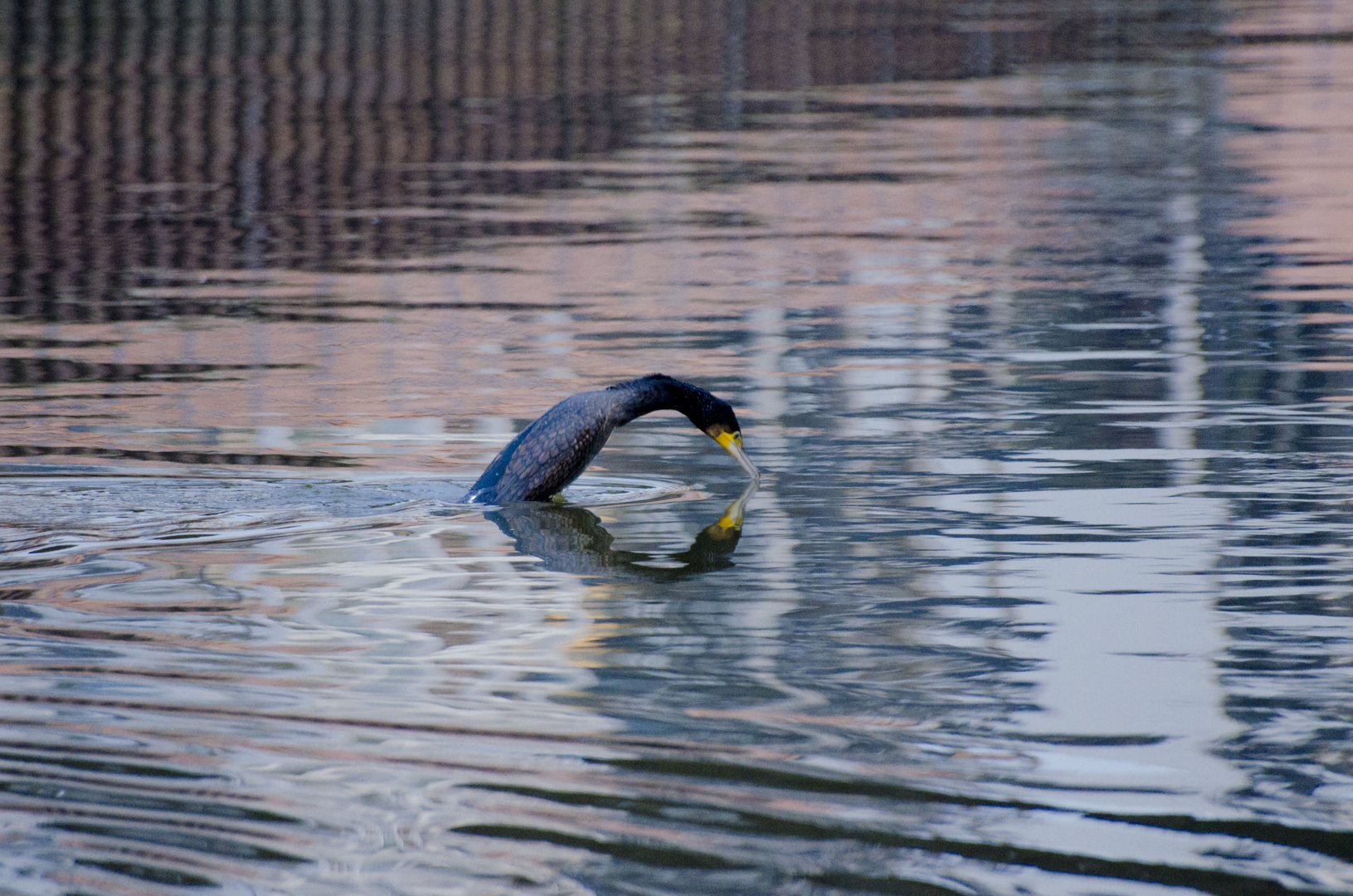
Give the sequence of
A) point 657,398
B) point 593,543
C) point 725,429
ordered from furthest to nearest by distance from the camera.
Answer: point 725,429 → point 657,398 → point 593,543

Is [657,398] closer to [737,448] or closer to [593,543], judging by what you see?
[737,448]

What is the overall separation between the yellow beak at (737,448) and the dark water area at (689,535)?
0.13 meters

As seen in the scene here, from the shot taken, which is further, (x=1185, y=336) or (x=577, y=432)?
(x=1185, y=336)

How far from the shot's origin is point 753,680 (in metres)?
5.36

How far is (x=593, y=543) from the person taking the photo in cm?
705

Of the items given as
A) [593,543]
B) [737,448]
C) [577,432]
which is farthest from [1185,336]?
[593,543]

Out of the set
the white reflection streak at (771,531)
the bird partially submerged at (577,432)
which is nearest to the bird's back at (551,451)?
the bird partially submerged at (577,432)

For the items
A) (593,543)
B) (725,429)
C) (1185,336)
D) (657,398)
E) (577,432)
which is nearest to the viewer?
(593,543)

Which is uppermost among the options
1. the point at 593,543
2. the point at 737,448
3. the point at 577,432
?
the point at 577,432

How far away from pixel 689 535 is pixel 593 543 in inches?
13.2

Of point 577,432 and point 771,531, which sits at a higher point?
point 577,432

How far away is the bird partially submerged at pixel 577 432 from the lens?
24.3ft

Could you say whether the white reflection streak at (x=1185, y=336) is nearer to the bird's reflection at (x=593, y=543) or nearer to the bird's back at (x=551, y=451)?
the bird's reflection at (x=593, y=543)

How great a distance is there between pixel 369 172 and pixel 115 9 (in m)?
24.7
